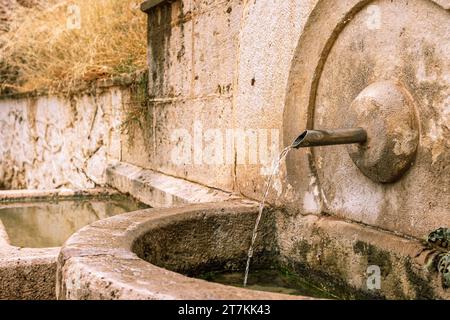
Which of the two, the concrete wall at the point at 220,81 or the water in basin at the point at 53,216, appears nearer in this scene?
the concrete wall at the point at 220,81

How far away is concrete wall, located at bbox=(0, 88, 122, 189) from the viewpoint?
5.15m

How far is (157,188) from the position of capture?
12.1ft

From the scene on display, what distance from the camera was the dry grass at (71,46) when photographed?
521cm

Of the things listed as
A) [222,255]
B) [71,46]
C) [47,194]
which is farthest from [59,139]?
[222,255]

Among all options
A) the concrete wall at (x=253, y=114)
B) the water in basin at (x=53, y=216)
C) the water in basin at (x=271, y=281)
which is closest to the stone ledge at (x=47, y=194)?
the water in basin at (x=53, y=216)

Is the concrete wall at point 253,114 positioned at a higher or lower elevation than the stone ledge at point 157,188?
higher

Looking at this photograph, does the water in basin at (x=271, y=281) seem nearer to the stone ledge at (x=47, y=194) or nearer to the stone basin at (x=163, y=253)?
the stone basin at (x=163, y=253)

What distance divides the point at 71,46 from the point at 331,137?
4699 mm

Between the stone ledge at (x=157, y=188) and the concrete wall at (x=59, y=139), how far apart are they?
1.25 feet

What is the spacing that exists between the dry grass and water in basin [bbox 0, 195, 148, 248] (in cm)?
123

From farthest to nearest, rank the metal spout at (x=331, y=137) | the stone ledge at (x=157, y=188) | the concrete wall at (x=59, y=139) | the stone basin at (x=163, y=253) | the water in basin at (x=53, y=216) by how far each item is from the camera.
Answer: the concrete wall at (x=59, y=139) → the water in basin at (x=53, y=216) → the stone ledge at (x=157, y=188) → the metal spout at (x=331, y=137) → the stone basin at (x=163, y=253)
